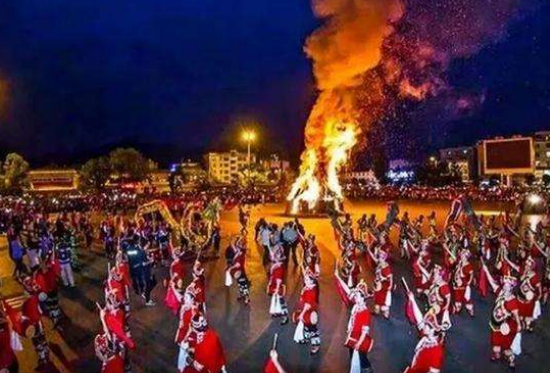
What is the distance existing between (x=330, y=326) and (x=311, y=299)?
2771mm


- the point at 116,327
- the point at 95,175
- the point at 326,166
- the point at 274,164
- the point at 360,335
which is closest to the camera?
the point at 116,327

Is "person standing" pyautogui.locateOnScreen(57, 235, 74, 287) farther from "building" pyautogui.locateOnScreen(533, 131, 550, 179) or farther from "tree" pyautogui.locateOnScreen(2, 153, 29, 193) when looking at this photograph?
"building" pyautogui.locateOnScreen(533, 131, 550, 179)

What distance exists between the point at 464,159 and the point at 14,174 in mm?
114385

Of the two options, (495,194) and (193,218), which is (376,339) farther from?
(495,194)

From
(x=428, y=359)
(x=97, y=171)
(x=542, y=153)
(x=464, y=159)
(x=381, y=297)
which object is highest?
(x=464, y=159)

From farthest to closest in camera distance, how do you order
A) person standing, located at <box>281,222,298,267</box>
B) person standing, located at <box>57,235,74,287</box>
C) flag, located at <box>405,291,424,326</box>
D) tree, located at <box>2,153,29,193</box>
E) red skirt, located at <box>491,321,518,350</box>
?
tree, located at <box>2,153,29,193</box>
person standing, located at <box>281,222,298,267</box>
person standing, located at <box>57,235,74,287</box>
red skirt, located at <box>491,321,518,350</box>
flag, located at <box>405,291,424,326</box>

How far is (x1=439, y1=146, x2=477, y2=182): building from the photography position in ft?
491

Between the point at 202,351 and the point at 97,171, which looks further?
the point at 97,171

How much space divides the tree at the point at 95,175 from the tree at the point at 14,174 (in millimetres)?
10546

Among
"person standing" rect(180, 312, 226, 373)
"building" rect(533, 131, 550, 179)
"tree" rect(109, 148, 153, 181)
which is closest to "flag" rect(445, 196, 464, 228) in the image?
"person standing" rect(180, 312, 226, 373)

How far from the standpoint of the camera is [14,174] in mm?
97062

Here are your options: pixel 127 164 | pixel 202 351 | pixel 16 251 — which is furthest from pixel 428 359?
pixel 127 164

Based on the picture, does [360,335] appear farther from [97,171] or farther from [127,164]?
[127,164]

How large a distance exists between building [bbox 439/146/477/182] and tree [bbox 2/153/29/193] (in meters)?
92.4
